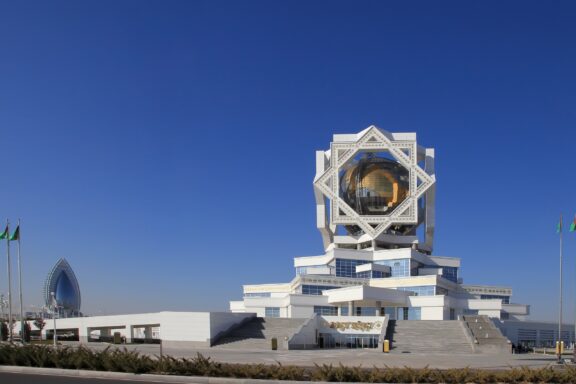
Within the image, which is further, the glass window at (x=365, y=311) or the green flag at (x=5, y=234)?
the glass window at (x=365, y=311)

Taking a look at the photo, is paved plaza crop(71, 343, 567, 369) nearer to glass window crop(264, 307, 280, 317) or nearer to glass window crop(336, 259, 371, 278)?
glass window crop(264, 307, 280, 317)

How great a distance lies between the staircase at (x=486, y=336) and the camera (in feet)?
136

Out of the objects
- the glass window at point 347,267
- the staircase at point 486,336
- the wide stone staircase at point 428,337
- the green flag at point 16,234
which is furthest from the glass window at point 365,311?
the green flag at point 16,234

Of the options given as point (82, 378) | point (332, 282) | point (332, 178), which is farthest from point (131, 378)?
point (332, 178)

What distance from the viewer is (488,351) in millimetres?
40750

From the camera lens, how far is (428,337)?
145 ft

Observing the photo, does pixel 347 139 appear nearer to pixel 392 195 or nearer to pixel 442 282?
pixel 392 195

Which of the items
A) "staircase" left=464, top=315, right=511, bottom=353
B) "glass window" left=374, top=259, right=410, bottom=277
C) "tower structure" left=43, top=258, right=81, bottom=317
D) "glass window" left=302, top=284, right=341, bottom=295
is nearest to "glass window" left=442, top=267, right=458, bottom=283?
"glass window" left=374, top=259, right=410, bottom=277

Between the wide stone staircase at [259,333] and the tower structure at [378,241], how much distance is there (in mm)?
12270

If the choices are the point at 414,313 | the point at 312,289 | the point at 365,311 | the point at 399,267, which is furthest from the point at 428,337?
the point at 399,267

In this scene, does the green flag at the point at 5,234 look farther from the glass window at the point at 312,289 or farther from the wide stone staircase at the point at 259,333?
the glass window at the point at 312,289

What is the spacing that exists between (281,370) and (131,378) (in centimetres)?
457

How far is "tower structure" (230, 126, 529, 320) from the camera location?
203 ft

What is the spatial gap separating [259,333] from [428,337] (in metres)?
12.6
